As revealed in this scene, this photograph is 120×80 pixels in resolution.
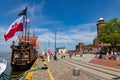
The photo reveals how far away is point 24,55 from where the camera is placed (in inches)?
1565

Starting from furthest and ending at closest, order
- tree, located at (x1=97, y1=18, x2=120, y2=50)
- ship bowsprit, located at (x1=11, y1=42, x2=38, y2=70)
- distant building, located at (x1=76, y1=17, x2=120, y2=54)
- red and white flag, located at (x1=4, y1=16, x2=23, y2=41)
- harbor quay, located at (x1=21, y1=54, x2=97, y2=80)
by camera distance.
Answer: distant building, located at (x1=76, y1=17, x2=120, y2=54), tree, located at (x1=97, y1=18, x2=120, y2=50), ship bowsprit, located at (x1=11, y1=42, x2=38, y2=70), red and white flag, located at (x1=4, y1=16, x2=23, y2=41), harbor quay, located at (x1=21, y1=54, x2=97, y2=80)

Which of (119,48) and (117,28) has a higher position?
(117,28)

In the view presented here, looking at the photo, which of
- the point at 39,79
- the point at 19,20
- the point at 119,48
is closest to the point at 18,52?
the point at 19,20

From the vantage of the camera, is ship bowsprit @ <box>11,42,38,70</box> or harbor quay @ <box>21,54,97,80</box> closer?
harbor quay @ <box>21,54,97,80</box>

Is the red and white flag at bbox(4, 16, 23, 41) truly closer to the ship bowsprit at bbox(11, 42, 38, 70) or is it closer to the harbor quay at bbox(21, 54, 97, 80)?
the harbor quay at bbox(21, 54, 97, 80)

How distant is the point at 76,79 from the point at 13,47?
2539cm

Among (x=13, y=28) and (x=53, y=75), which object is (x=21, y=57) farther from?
(x=53, y=75)

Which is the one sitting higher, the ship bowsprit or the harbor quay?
the ship bowsprit

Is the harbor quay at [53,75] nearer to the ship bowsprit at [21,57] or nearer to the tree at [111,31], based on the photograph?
the ship bowsprit at [21,57]

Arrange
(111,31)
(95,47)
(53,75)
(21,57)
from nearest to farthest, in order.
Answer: (53,75) → (21,57) → (111,31) → (95,47)

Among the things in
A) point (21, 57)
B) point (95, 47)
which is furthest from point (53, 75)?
point (95, 47)

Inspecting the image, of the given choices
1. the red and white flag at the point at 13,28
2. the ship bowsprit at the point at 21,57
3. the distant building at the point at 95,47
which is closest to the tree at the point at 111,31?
the distant building at the point at 95,47

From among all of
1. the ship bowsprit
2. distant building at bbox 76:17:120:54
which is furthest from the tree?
the ship bowsprit

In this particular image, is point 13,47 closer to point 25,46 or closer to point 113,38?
point 25,46
